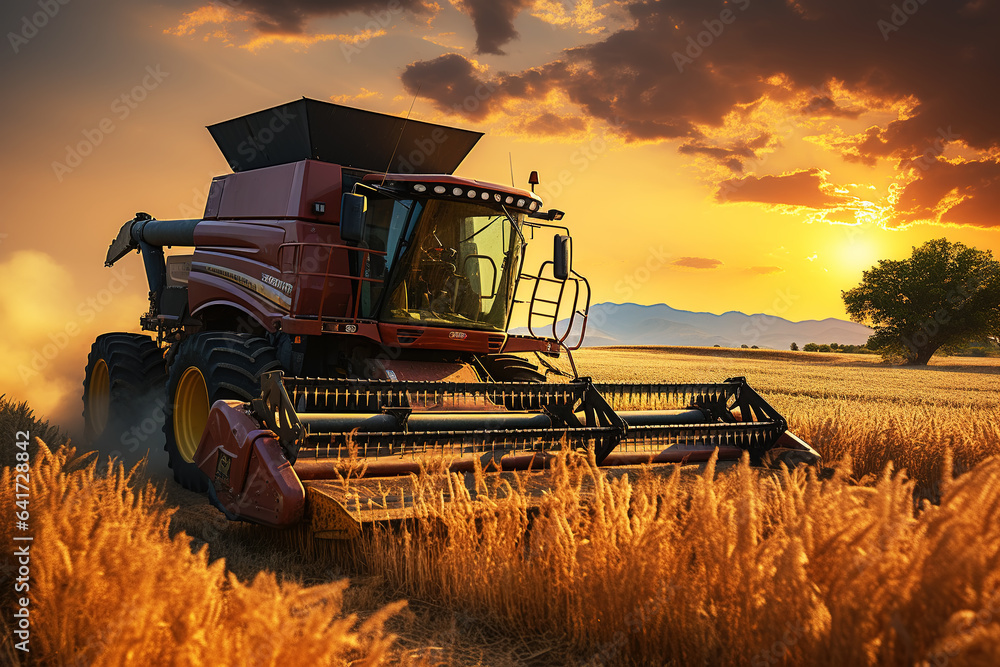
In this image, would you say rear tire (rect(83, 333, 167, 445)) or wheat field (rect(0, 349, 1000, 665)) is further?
rear tire (rect(83, 333, 167, 445))

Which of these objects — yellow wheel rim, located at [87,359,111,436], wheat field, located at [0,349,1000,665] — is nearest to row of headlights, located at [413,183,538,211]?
wheat field, located at [0,349,1000,665]

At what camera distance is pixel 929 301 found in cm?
3894

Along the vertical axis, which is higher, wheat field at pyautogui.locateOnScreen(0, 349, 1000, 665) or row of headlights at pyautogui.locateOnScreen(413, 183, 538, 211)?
row of headlights at pyautogui.locateOnScreen(413, 183, 538, 211)

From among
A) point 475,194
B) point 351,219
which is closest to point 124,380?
point 351,219

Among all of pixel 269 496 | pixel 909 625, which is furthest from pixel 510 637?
pixel 909 625

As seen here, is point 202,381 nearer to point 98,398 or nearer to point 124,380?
point 124,380

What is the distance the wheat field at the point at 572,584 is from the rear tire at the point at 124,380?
4210 mm

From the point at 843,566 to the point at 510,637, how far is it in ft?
5.09

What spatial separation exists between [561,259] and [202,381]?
3280 mm

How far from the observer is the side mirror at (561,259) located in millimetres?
5902

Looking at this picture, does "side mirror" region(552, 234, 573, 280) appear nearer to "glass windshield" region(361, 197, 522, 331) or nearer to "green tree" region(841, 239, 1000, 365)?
"glass windshield" region(361, 197, 522, 331)

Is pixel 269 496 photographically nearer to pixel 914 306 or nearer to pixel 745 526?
pixel 745 526

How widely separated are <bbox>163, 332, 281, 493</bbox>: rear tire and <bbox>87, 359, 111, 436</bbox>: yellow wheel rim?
A: 102 inches

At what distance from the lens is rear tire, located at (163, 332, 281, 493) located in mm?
5305
